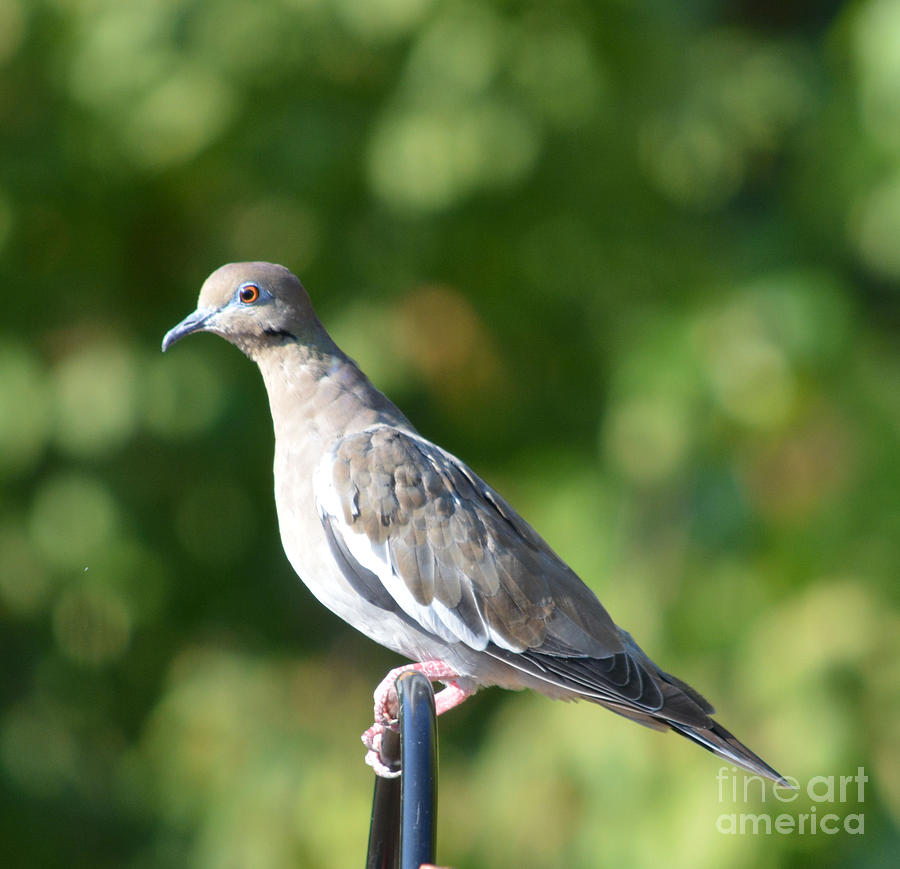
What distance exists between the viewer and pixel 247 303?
2.76 meters

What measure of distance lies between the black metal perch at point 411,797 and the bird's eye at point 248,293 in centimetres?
108

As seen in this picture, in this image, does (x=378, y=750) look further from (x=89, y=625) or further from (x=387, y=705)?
(x=89, y=625)

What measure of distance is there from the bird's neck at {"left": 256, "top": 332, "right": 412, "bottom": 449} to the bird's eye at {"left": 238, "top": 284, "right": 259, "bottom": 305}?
135 mm

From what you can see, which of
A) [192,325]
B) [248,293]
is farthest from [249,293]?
[192,325]

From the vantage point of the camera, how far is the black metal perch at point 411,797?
5.56ft

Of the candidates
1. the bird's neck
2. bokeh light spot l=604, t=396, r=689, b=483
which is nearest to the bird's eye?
the bird's neck

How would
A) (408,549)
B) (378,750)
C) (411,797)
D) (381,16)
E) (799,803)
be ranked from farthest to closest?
(381,16)
(799,803)
(408,549)
(378,750)
(411,797)

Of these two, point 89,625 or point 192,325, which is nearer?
point 192,325

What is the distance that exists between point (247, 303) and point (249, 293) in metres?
0.02

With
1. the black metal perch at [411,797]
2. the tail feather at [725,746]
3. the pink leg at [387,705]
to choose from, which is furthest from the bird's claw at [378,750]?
the tail feather at [725,746]

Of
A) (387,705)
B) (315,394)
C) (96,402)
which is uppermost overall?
(96,402)

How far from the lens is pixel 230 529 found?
5.79 metres

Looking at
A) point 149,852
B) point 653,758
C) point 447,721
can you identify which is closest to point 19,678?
point 149,852

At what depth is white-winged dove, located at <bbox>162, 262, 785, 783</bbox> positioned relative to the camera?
2602mm
